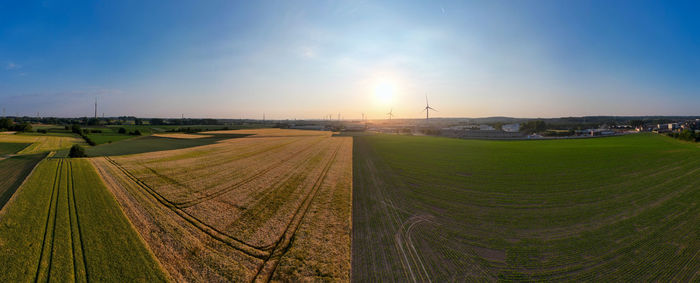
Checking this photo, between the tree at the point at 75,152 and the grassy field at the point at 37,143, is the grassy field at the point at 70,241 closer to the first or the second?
the tree at the point at 75,152

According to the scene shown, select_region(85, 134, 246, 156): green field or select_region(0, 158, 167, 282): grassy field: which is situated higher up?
select_region(85, 134, 246, 156): green field

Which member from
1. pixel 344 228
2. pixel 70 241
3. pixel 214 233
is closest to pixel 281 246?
pixel 344 228

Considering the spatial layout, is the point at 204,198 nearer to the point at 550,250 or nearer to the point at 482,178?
the point at 550,250

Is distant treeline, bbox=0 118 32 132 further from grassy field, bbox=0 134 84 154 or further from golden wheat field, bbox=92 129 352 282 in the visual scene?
golden wheat field, bbox=92 129 352 282

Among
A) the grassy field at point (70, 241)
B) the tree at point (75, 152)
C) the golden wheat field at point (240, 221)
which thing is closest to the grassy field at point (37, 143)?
the tree at point (75, 152)

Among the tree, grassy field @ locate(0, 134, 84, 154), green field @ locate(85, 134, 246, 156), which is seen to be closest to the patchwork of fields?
the tree

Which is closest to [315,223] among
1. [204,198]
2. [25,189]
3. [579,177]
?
[204,198]

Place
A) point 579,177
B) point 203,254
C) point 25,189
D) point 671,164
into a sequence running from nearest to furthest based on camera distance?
point 203,254, point 25,189, point 579,177, point 671,164
